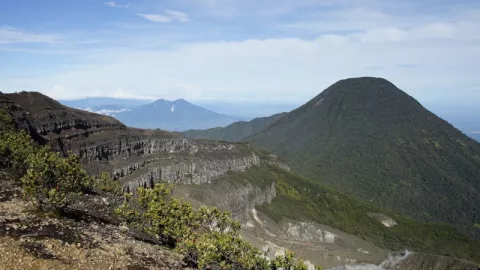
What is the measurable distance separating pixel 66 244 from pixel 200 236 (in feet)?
61.4

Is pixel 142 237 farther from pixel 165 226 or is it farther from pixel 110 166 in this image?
pixel 110 166

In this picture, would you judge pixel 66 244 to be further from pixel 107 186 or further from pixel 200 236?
pixel 107 186

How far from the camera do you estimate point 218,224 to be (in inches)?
2324

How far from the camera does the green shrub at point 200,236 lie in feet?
157

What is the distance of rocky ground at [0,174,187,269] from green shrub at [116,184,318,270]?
2800 millimetres

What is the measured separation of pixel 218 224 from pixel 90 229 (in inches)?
672

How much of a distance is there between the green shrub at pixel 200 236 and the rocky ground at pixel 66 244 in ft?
9.19

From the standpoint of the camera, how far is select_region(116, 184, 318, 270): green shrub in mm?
47719

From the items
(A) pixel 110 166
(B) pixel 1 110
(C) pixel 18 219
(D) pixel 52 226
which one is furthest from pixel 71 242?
(A) pixel 110 166

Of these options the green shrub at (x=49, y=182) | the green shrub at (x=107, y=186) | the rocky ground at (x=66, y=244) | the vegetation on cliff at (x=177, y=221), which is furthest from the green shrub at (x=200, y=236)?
the green shrub at (x=107, y=186)

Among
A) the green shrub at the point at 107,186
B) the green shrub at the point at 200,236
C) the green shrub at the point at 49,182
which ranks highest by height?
the green shrub at the point at 49,182

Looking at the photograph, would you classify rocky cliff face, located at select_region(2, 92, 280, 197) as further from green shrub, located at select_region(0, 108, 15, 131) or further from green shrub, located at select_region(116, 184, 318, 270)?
green shrub, located at select_region(116, 184, 318, 270)

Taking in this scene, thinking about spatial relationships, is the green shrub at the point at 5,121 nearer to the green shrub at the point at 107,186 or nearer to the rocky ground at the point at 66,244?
the green shrub at the point at 107,186

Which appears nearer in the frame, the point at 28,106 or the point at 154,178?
the point at 28,106
